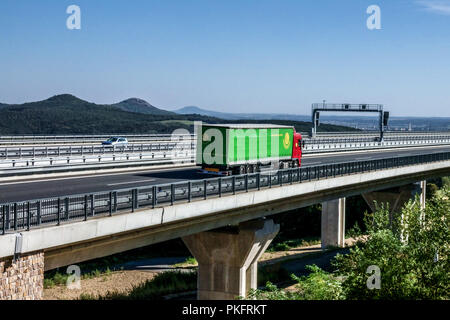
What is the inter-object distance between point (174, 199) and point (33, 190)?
6.77m

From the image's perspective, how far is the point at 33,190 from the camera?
26531 millimetres

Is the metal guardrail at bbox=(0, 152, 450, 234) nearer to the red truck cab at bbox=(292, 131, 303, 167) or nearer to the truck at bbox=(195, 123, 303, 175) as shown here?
the truck at bbox=(195, 123, 303, 175)

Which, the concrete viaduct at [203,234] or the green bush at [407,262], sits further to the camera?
the green bush at [407,262]

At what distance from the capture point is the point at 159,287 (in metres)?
37.7

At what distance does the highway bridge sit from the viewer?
17.5 metres

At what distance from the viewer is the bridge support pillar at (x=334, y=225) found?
5575 centimetres

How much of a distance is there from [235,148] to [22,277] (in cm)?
1727

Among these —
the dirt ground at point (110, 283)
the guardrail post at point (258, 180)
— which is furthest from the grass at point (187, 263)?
the guardrail post at point (258, 180)

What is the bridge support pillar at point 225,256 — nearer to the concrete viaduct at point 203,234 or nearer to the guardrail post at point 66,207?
the concrete viaduct at point 203,234

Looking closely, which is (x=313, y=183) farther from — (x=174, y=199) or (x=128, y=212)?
(x=128, y=212)

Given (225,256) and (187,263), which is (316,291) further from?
(187,263)

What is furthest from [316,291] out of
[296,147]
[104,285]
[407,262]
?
[104,285]

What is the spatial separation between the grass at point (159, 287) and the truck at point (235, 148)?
25.5 ft
